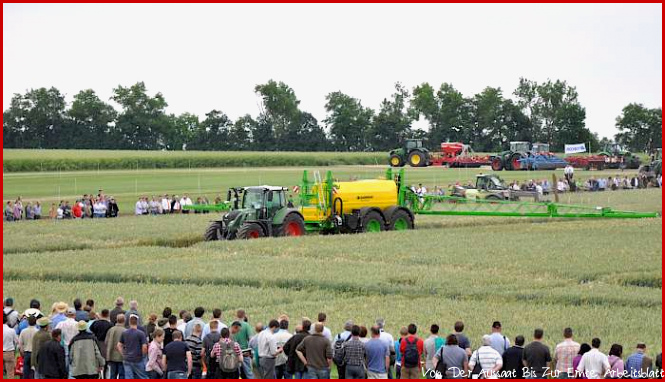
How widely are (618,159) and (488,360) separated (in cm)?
6874

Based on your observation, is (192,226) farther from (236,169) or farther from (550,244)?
(236,169)

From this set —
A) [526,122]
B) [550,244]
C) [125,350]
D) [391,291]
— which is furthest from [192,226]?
[526,122]

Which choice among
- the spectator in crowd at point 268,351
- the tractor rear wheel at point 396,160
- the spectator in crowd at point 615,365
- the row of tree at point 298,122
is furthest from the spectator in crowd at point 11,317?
the row of tree at point 298,122

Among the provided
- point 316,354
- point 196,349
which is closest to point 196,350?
point 196,349

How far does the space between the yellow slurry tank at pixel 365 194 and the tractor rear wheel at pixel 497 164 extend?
32510mm

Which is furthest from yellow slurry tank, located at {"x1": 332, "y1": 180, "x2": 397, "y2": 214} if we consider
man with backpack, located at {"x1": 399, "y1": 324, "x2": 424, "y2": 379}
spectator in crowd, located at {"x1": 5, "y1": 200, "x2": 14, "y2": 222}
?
man with backpack, located at {"x1": 399, "y1": 324, "x2": 424, "y2": 379}

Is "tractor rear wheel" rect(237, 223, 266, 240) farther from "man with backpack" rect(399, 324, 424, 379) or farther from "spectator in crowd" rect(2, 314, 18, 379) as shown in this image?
"man with backpack" rect(399, 324, 424, 379)

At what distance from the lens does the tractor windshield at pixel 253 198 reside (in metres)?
37.0

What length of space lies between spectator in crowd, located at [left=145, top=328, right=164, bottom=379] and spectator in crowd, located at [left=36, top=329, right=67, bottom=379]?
1206mm

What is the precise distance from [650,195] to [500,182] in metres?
9.81

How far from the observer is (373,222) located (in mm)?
40781

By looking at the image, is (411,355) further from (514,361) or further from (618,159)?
(618,159)

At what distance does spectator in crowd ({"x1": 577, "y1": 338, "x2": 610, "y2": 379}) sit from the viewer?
1461cm

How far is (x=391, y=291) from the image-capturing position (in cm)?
2584
